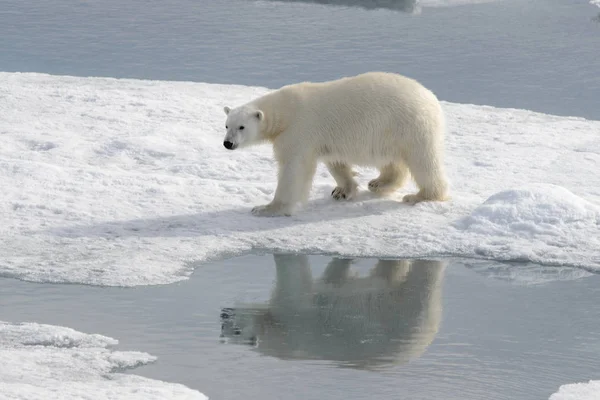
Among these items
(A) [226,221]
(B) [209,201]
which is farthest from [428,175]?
(B) [209,201]

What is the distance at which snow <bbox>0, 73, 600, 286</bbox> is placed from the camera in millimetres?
6062

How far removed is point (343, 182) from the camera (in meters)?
7.09

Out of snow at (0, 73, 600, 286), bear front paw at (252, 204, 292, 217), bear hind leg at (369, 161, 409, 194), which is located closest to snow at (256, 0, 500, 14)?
snow at (0, 73, 600, 286)

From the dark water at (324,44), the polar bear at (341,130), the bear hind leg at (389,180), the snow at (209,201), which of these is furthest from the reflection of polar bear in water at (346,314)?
the dark water at (324,44)

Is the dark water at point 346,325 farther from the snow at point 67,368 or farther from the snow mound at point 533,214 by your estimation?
the snow mound at point 533,214

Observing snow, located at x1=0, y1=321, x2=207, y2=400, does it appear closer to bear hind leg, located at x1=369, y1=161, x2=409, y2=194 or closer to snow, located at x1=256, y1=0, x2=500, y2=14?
bear hind leg, located at x1=369, y1=161, x2=409, y2=194

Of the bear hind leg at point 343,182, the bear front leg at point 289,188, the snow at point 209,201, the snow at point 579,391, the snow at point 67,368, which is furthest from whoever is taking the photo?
the bear hind leg at point 343,182

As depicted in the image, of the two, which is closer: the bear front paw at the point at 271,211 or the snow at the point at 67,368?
the snow at the point at 67,368

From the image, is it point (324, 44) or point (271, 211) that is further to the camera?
point (324, 44)

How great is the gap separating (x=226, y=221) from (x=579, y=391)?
3.04 m

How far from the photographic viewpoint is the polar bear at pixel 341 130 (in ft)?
22.1

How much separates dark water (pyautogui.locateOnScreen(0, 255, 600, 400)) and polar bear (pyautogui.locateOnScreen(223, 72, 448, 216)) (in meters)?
0.88

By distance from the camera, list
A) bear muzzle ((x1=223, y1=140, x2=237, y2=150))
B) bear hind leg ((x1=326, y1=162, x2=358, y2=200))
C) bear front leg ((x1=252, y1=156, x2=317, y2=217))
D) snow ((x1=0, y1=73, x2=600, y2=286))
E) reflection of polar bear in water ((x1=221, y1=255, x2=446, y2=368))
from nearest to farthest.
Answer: reflection of polar bear in water ((x1=221, y1=255, x2=446, y2=368)), snow ((x1=0, y1=73, x2=600, y2=286)), bear muzzle ((x1=223, y1=140, x2=237, y2=150)), bear front leg ((x1=252, y1=156, x2=317, y2=217)), bear hind leg ((x1=326, y1=162, x2=358, y2=200))

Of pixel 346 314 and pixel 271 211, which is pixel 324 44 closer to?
pixel 271 211
